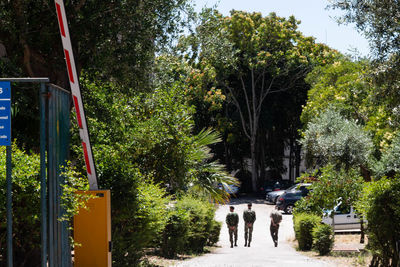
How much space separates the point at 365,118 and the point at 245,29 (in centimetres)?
1253

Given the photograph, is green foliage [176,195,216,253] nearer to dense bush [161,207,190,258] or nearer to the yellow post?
dense bush [161,207,190,258]

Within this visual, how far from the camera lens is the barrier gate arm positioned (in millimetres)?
7312

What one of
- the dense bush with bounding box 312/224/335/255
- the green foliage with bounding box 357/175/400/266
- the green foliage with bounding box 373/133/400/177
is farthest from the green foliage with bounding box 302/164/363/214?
the green foliage with bounding box 373/133/400/177

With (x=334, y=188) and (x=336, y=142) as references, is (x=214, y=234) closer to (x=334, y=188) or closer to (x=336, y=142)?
(x=334, y=188)

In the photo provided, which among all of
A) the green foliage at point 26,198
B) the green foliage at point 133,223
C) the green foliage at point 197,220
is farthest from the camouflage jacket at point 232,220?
the green foliage at point 26,198

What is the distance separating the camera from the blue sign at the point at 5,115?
541cm

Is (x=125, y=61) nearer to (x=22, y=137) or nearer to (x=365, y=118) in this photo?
(x=22, y=137)

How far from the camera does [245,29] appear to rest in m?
39.6

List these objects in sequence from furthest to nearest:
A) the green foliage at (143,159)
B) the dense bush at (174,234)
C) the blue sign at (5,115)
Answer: the dense bush at (174,234) < the green foliage at (143,159) < the blue sign at (5,115)

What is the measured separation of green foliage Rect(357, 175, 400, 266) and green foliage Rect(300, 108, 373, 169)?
45.7 feet

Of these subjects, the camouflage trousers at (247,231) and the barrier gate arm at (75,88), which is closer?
the barrier gate arm at (75,88)

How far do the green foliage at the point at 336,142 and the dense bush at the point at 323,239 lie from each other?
9.01m

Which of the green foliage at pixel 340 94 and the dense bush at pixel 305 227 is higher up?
the green foliage at pixel 340 94

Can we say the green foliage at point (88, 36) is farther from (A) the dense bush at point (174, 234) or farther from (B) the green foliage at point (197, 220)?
(B) the green foliage at point (197, 220)
